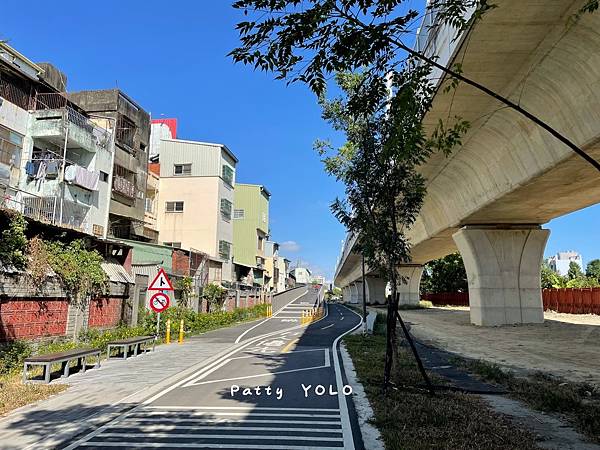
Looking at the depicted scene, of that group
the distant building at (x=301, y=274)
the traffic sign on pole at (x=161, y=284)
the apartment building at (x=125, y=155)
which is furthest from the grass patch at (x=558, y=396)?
the distant building at (x=301, y=274)

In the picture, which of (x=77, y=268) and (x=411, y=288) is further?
(x=411, y=288)

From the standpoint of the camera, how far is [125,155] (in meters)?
35.2

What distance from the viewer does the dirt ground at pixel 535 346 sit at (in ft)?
43.1

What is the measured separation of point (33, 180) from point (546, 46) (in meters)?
25.1

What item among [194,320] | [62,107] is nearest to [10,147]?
[62,107]

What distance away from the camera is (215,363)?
1349 cm

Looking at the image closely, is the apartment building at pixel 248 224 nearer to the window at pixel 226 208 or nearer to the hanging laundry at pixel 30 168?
the window at pixel 226 208

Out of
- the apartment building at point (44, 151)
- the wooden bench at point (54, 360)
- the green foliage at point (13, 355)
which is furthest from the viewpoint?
the apartment building at point (44, 151)

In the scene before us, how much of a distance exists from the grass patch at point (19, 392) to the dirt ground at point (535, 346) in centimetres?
1127

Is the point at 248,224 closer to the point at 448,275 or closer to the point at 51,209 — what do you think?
the point at 448,275

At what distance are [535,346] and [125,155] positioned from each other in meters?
29.5

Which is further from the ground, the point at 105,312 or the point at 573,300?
the point at 573,300

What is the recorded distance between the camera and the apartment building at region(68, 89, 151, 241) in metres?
34.2

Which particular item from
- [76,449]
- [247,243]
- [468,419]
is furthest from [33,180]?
[247,243]
